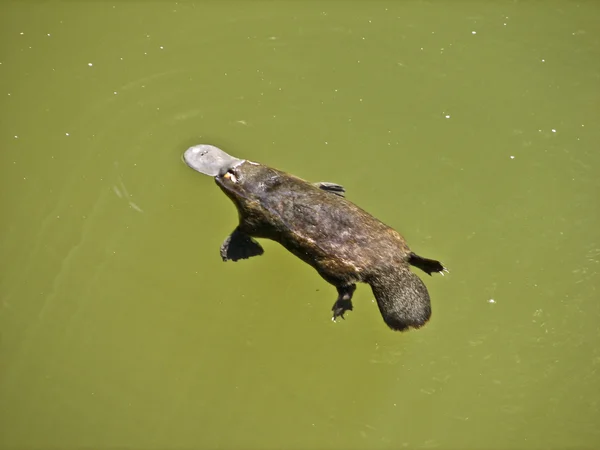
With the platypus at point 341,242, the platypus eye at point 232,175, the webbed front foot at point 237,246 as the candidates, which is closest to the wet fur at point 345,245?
the platypus at point 341,242

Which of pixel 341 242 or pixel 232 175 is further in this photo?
pixel 232 175

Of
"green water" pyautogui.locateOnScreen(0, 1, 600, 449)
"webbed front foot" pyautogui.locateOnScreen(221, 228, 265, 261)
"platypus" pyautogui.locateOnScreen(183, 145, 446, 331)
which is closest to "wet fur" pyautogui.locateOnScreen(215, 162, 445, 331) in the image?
"platypus" pyautogui.locateOnScreen(183, 145, 446, 331)

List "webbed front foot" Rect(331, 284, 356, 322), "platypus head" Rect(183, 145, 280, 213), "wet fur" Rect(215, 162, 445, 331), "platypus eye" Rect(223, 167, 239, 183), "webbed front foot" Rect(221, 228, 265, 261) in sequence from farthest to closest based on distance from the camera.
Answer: "webbed front foot" Rect(221, 228, 265, 261), "platypus eye" Rect(223, 167, 239, 183), "platypus head" Rect(183, 145, 280, 213), "webbed front foot" Rect(331, 284, 356, 322), "wet fur" Rect(215, 162, 445, 331)

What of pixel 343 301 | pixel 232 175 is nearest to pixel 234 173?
pixel 232 175

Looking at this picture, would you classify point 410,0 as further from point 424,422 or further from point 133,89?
point 424,422

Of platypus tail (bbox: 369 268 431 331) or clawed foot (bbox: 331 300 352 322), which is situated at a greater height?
platypus tail (bbox: 369 268 431 331)

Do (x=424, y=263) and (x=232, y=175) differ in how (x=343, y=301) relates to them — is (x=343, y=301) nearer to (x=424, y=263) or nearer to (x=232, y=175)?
(x=424, y=263)

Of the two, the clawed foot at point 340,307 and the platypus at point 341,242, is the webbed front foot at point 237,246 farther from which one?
the clawed foot at point 340,307

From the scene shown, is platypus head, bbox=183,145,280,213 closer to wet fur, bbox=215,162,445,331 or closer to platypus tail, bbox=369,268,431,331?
wet fur, bbox=215,162,445,331
